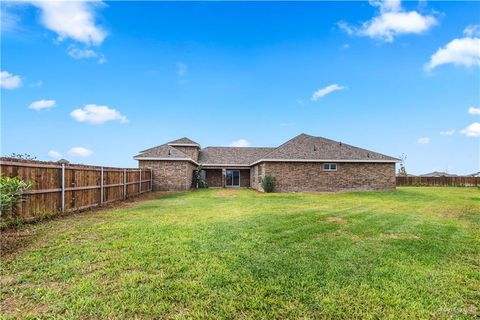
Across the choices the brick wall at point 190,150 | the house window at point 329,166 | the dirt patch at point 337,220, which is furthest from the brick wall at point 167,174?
the dirt patch at point 337,220

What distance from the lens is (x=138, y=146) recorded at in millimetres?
32156

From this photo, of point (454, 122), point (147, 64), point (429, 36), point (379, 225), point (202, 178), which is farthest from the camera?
point (202, 178)

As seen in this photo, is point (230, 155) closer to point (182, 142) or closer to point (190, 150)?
point (190, 150)

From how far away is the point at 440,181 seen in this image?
37.0m

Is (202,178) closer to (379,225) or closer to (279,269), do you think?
(379,225)

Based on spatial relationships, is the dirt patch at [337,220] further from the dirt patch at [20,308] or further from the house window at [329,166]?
the house window at [329,166]

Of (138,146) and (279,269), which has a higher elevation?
(138,146)

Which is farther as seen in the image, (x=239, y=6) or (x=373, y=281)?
(x=239, y=6)

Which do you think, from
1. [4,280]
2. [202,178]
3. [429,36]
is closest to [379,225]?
[4,280]

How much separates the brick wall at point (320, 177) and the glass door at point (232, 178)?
28.9 feet

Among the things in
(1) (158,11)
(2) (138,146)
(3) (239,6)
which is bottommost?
(2) (138,146)

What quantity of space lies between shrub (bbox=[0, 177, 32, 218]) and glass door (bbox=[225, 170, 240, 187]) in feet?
77.9

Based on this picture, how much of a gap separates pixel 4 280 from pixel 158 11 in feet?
48.0

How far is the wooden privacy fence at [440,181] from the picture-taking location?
36656mm
